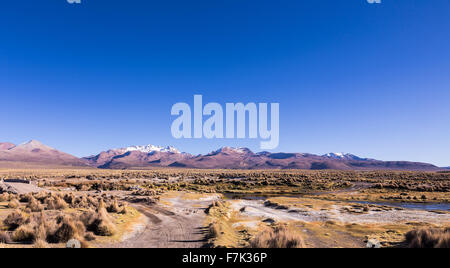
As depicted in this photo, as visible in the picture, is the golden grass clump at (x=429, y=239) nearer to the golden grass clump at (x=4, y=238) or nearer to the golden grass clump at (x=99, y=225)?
the golden grass clump at (x=99, y=225)

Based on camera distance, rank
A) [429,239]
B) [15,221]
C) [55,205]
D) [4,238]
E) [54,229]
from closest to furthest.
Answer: [429,239] < [4,238] < [54,229] < [15,221] < [55,205]

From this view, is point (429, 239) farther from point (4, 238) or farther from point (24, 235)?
point (4, 238)

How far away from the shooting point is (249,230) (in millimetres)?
18953

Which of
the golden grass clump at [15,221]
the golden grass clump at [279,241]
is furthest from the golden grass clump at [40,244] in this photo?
the golden grass clump at [279,241]

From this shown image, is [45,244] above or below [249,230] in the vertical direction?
above

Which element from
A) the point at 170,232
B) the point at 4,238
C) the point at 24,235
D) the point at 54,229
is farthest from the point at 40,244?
the point at 170,232

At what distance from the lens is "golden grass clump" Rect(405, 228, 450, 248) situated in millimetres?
11984

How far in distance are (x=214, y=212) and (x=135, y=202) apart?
13068mm

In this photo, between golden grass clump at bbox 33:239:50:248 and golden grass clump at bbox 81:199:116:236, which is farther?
golden grass clump at bbox 81:199:116:236

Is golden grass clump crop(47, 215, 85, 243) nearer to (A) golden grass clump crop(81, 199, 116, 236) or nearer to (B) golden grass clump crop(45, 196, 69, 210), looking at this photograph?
(A) golden grass clump crop(81, 199, 116, 236)

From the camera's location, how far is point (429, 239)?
12891 mm

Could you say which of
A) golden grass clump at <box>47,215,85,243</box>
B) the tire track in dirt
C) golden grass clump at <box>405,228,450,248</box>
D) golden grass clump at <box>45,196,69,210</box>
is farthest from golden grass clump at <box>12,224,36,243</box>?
golden grass clump at <box>405,228,450,248</box>
